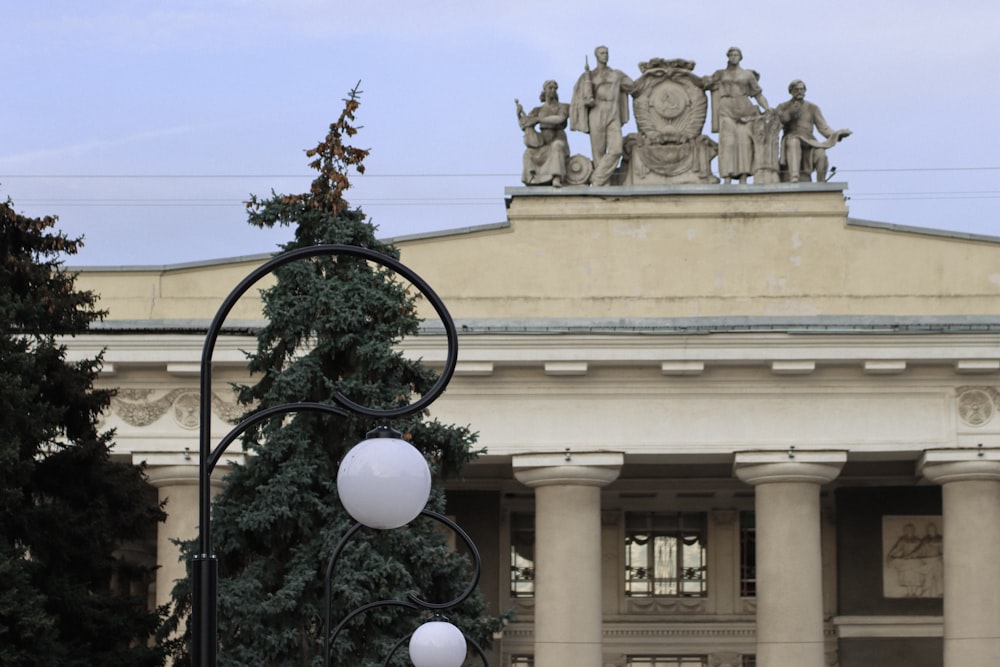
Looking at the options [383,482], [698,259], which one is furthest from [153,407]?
[383,482]

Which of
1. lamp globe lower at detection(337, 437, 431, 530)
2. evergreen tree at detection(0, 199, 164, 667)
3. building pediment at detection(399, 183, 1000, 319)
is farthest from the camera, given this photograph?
building pediment at detection(399, 183, 1000, 319)

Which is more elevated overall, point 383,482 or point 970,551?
point 970,551

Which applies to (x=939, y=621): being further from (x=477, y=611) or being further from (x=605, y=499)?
(x=477, y=611)

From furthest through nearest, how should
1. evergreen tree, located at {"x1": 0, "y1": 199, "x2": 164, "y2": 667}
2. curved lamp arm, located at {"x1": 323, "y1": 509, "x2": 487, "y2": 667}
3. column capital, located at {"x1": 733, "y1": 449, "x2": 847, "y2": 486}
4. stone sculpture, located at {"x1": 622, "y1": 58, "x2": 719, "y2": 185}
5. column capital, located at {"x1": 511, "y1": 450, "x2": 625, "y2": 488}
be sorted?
stone sculpture, located at {"x1": 622, "y1": 58, "x2": 719, "y2": 185} → column capital, located at {"x1": 511, "y1": 450, "x2": 625, "y2": 488} → column capital, located at {"x1": 733, "y1": 449, "x2": 847, "y2": 486} → evergreen tree, located at {"x1": 0, "y1": 199, "x2": 164, "y2": 667} → curved lamp arm, located at {"x1": 323, "y1": 509, "x2": 487, "y2": 667}

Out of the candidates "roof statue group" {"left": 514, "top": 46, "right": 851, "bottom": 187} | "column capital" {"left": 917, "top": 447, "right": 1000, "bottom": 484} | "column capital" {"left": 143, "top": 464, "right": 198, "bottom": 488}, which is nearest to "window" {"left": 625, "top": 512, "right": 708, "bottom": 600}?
"column capital" {"left": 917, "top": 447, "right": 1000, "bottom": 484}

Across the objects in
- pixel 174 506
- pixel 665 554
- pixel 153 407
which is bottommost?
pixel 665 554

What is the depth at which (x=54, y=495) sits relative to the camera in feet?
81.6

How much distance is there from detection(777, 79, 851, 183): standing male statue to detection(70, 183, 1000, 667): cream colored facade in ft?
1.64

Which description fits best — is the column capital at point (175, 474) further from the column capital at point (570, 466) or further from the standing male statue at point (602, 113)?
the standing male statue at point (602, 113)

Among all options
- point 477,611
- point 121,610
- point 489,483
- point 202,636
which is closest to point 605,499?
point 489,483

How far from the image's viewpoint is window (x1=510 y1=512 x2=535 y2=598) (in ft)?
147

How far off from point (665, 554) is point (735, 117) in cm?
1047

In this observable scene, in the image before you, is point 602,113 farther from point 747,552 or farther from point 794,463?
point 747,552

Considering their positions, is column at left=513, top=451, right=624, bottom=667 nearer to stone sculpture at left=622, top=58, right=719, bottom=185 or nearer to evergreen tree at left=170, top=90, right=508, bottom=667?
stone sculpture at left=622, top=58, right=719, bottom=185
